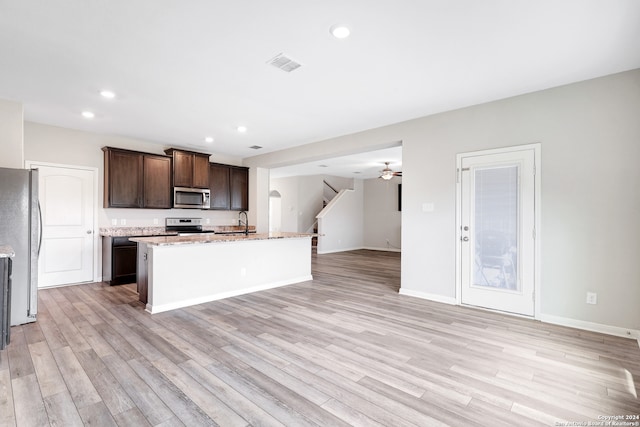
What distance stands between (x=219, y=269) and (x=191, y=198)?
2514 mm

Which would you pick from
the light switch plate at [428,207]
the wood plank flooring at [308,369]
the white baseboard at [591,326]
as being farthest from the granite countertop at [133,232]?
the white baseboard at [591,326]

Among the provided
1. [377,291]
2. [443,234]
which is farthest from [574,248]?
[377,291]

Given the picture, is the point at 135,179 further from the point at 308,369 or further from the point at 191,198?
the point at 308,369

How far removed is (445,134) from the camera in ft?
14.5

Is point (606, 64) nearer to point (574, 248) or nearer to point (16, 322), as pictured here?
point (574, 248)

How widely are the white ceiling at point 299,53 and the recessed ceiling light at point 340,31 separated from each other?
5 centimetres

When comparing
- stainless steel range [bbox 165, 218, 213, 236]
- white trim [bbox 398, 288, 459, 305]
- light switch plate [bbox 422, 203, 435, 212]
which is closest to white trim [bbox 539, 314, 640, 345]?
white trim [bbox 398, 288, 459, 305]

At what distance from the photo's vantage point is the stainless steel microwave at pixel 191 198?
625 cm

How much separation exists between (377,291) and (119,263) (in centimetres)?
436

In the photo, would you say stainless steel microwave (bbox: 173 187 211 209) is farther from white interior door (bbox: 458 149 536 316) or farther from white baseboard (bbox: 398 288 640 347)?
white baseboard (bbox: 398 288 640 347)

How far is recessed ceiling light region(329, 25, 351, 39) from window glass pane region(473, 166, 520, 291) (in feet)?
8.55

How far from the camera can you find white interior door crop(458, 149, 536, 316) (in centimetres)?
373

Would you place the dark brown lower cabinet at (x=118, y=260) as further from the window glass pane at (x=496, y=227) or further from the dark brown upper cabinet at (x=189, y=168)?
the window glass pane at (x=496, y=227)

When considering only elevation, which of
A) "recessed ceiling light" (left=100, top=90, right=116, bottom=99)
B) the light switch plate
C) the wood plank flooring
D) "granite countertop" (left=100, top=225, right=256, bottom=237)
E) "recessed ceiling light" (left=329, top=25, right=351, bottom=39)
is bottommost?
the wood plank flooring
